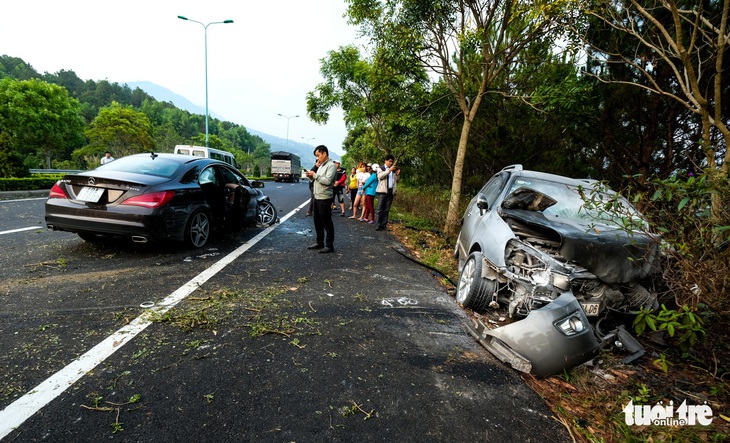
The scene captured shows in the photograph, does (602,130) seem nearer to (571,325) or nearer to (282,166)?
(571,325)

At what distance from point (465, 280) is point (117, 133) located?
56.2 metres

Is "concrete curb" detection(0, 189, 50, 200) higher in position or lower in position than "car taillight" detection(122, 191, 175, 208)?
lower

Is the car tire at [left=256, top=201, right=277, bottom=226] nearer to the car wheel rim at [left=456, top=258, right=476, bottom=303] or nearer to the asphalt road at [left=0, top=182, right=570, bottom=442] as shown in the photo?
the asphalt road at [left=0, top=182, right=570, bottom=442]

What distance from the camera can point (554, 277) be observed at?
295cm

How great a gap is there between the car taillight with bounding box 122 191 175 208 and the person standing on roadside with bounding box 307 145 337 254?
2152 mm

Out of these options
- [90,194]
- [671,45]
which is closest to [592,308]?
[671,45]

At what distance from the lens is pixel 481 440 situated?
73.2 inches

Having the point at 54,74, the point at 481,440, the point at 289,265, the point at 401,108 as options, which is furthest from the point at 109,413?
the point at 54,74

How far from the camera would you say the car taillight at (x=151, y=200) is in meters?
4.34

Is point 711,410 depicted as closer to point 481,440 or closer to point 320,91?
point 481,440

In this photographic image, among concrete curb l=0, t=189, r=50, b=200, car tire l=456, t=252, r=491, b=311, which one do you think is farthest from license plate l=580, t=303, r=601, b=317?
concrete curb l=0, t=189, r=50, b=200

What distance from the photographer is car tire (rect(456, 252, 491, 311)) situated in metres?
3.51

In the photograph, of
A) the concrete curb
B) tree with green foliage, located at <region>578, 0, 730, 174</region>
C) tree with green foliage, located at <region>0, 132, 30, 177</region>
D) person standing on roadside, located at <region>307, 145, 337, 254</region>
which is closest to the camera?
tree with green foliage, located at <region>578, 0, 730, 174</region>

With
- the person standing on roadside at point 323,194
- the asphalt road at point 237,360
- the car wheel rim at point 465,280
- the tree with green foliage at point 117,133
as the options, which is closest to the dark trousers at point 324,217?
the person standing on roadside at point 323,194
